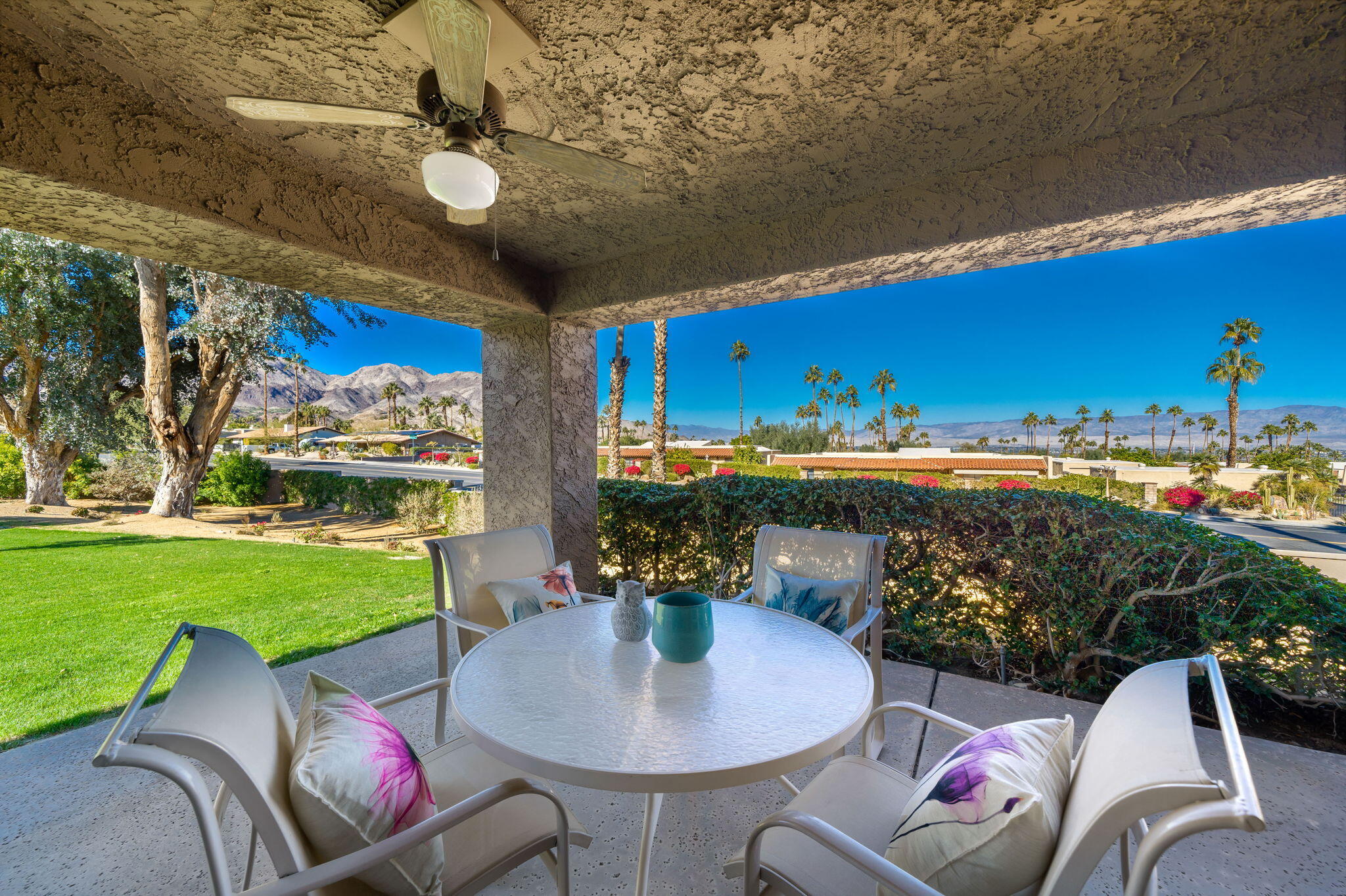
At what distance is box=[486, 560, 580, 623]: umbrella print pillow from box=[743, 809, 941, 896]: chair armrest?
4.08ft

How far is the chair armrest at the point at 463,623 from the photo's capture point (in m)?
1.85

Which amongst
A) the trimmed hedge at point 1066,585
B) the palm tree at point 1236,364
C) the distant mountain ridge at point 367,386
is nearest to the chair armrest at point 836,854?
the trimmed hedge at point 1066,585

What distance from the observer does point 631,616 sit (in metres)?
1.54

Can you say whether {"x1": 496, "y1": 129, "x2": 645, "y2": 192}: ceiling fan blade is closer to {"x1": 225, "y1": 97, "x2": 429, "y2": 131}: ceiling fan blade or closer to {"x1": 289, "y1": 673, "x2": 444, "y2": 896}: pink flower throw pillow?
{"x1": 225, "y1": 97, "x2": 429, "y2": 131}: ceiling fan blade

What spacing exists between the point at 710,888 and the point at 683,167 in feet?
8.15

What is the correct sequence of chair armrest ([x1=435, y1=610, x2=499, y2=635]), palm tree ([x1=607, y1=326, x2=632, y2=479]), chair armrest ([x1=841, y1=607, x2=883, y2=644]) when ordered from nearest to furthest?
chair armrest ([x1=841, y1=607, x2=883, y2=644]) < chair armrest ([x1=435, y1=610, x2=499, y2=635]) < palm tree ([x1=607, y1=326, x2=632, y2=479])

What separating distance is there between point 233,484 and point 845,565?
555 inches

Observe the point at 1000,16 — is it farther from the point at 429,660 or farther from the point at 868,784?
the point at 429,660

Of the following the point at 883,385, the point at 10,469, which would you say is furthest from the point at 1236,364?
the point at 10,469

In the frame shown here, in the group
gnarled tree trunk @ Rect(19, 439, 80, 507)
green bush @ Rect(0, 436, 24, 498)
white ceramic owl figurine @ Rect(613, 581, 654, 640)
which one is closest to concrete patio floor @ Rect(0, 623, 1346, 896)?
white ceramic owl figurine @ Rect(613, 581, 654, 640)

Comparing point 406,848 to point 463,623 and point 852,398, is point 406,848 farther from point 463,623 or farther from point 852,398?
point 852,398

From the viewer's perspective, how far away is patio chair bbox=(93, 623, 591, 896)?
27.2 inches

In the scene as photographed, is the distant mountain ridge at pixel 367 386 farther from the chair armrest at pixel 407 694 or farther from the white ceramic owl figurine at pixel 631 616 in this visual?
the white ceramic owl figurine at pixel 631 616

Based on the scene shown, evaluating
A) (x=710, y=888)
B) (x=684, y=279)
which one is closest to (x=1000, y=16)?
(x=684, y=279)
